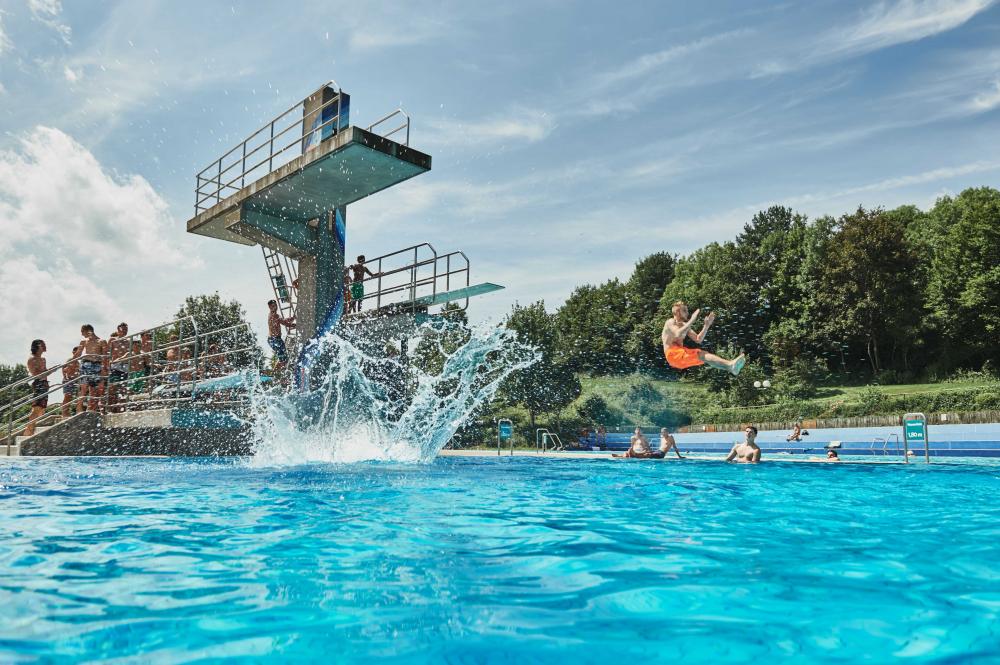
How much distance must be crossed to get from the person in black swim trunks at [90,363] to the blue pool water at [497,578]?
351 inches

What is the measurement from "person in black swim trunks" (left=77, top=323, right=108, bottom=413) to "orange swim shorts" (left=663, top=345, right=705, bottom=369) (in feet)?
40.6

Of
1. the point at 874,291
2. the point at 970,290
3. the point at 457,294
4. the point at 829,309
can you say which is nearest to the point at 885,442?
the point at 457,294

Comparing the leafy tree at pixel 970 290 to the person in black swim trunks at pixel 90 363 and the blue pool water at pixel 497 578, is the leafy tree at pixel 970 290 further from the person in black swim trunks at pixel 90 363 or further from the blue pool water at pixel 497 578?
the person in black swim trunks at pixel 90 363

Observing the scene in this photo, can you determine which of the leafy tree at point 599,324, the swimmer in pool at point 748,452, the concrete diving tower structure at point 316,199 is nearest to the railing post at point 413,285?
the concrete diving tower structure at point 316,199

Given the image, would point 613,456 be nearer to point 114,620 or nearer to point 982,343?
point 114,620

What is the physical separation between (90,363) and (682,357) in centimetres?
1312

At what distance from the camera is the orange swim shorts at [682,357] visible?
30.5 feet

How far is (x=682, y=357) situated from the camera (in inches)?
385

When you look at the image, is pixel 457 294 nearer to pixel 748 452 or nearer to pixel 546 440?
pixel 748 452

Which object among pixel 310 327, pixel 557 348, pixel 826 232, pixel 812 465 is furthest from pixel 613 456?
pixel 826 232

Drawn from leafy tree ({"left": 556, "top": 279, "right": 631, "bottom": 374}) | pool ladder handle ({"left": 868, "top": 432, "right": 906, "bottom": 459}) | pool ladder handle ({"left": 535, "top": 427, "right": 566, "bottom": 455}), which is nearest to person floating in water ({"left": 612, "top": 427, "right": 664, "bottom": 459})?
pool ladder handle ({"left": 868, "top": 432, "right": 906, "bottom": 459})

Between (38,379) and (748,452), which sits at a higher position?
(38,379)

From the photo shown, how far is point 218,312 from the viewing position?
1887 inches

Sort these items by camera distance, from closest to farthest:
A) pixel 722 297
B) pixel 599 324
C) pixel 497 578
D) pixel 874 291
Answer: pixel 497 578 → pixel 874 291 → pixel 722 297 → pixel 599 324
